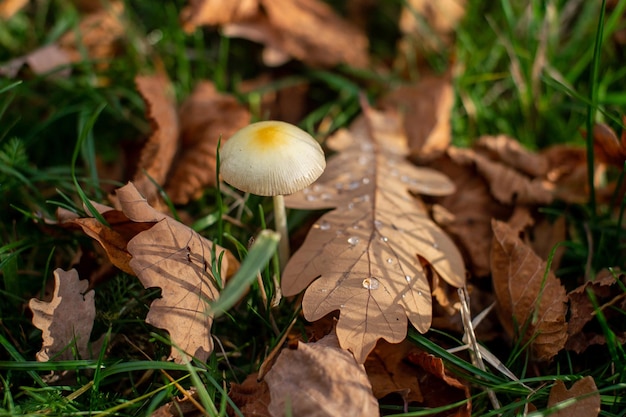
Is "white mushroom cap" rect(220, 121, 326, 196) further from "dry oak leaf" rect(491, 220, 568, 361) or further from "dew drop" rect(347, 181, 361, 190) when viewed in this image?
"dry oak leaf" rect(491, 220, 568, 361)

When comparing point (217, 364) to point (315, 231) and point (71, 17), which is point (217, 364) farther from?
point (71, 17)

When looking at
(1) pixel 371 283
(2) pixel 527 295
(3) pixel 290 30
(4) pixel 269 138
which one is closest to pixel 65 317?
(4) pixel 269 138

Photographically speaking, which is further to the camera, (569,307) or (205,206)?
(205,206)

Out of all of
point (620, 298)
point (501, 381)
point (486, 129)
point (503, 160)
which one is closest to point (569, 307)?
point (620, 298)

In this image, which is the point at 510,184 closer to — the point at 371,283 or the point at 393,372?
the point at 371,283

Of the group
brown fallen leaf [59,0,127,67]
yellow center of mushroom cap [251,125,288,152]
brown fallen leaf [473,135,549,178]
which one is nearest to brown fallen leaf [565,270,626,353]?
brown fallen leaf [473,135,549,178]

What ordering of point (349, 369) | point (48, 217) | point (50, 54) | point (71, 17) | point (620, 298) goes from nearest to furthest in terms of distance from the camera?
point (349, 369), point (620, 298), point (48, 217), point (50, 54), point (71, 17)
